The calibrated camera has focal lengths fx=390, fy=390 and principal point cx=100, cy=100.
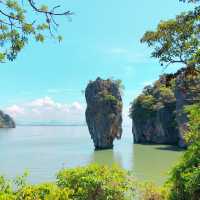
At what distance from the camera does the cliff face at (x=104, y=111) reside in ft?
178

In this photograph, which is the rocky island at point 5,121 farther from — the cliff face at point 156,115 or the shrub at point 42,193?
the shrub at point 42,193

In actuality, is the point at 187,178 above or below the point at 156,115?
below

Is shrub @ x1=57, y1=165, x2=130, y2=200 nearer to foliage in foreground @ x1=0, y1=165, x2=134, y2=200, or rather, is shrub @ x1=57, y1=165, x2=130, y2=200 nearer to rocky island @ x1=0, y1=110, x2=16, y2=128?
foliage in foreground @ x1=0, y1=165, x2=134, y2=200

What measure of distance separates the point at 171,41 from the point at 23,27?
273 inches

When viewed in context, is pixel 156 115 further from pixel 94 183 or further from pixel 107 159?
pixel 94 183

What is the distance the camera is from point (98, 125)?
55094 millimetres

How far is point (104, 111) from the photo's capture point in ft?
181

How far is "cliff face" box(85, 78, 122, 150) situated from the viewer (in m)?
54.1

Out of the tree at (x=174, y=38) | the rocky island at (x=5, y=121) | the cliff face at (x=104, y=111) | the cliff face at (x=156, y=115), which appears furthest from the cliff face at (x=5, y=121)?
the tree at (x=174, y=38)

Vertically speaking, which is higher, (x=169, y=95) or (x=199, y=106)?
(x=169, y=95)

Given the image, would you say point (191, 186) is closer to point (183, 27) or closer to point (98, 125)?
point (183, 27)

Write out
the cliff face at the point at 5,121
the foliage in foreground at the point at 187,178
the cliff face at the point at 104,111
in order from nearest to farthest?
the foliage in foreground at the point at 187,178, the cliff face at the point at 104,111, the cliff face at the point at 5,121

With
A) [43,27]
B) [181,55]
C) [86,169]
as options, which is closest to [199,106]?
[181,55]

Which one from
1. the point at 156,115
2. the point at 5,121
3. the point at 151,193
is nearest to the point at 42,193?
the point at 151,193
